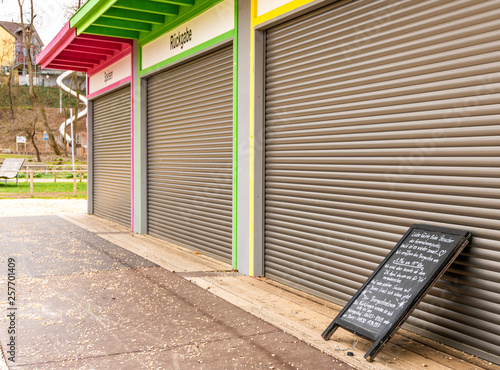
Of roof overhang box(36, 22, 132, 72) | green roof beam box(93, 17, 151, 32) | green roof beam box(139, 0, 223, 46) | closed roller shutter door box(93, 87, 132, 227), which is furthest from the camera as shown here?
closed roller shutter door box(93, 87, 132, 227)

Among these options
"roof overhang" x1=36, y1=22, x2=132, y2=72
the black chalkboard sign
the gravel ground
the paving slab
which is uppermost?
"roof overhang" x1=36, y1=22, x2=132, y2=72

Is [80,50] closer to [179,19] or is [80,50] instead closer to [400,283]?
[179,19]

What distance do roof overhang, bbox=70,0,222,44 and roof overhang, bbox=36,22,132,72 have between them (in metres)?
0.59

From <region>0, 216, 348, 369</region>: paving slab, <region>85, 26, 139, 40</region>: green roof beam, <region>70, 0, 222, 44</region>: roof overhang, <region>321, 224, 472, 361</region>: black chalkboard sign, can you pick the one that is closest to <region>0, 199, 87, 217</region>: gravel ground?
<region>85, 26, 139, 40</region>: green roof beam

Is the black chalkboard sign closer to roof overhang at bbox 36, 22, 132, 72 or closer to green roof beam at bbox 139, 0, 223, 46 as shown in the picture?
green roof beam at bbox 139, 0, 223, 46

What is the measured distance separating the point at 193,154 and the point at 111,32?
320 cm

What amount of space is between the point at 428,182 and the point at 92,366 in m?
2.65

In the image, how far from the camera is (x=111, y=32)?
9.12 m

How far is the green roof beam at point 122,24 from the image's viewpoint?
27.7ft

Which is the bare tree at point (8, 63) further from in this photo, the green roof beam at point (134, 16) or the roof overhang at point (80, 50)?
the green roof beam at point (134, 16)

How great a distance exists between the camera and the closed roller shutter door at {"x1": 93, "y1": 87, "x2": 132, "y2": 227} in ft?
34.3

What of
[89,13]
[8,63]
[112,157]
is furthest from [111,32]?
[8,63]

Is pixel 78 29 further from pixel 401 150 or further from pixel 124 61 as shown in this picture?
pixel 401 150

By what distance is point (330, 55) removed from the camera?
4.85 meters
